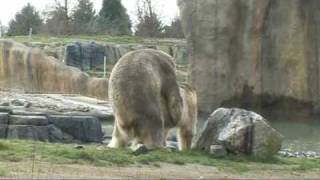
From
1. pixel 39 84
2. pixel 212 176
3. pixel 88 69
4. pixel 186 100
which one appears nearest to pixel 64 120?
pixel 186 100

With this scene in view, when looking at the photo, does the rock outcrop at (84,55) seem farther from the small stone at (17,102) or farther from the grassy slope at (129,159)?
the grassy slope at (129,159)

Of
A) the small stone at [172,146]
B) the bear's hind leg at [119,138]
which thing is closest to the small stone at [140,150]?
the bear's hind leg at [119,138]

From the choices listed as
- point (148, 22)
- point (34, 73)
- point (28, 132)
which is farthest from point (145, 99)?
point (148, 22)

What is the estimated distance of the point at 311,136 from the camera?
22.6m

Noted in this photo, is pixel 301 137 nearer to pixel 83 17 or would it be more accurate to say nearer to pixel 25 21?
pixel 83 17

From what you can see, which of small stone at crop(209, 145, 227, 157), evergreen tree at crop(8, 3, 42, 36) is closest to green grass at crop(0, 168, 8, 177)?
small stone at crop(209, 145, 227, 157)

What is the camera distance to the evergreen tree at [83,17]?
67.4 m

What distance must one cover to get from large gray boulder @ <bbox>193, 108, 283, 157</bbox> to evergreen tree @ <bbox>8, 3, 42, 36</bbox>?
203 feet

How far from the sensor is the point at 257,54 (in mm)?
32438

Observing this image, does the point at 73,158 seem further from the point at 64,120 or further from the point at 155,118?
the point at 64,120

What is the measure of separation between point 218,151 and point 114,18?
64.1 meters

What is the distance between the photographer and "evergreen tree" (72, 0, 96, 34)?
67.4m

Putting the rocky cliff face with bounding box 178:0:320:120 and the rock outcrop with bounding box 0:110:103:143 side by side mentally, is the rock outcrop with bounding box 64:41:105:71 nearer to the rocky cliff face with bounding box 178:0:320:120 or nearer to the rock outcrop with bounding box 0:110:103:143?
the rocky cliff face with bounding box 178:0:320:120

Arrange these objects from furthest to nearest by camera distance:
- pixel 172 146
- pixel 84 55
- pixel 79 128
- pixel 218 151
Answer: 1. pixel 84 55
2. pixel 79 128
3. pixel 172 146
4. pixel 218 151
